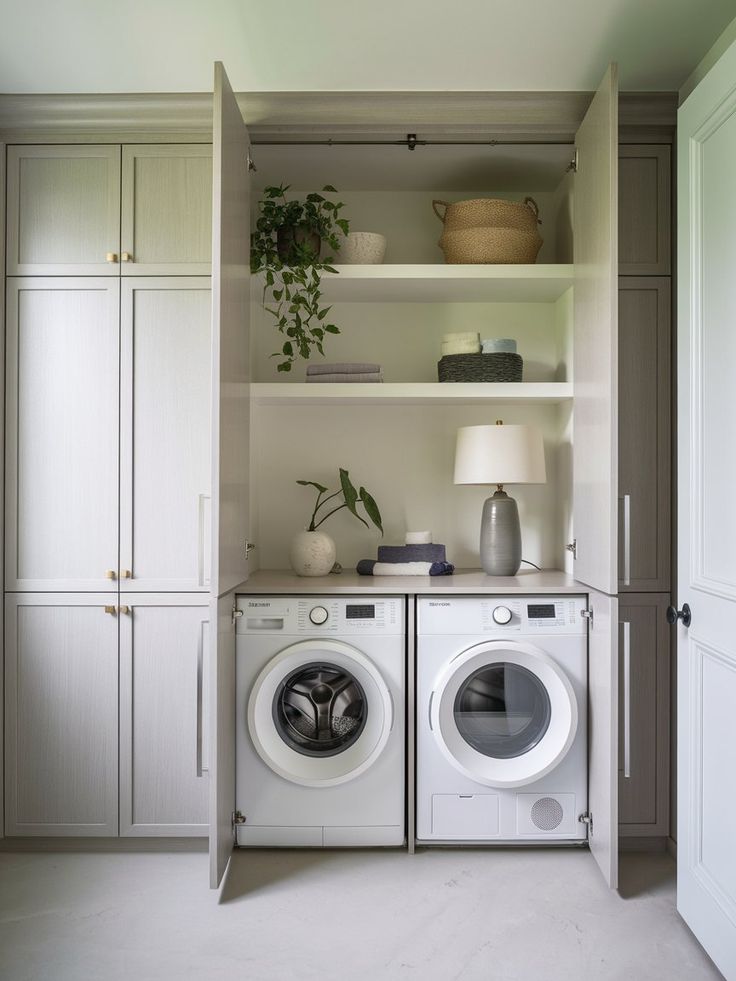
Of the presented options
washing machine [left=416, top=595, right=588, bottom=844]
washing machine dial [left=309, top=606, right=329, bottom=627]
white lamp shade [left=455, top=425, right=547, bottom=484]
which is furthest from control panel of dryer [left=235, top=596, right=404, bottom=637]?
white lamp shade [left=455, top=425, right=547, bottom=484]

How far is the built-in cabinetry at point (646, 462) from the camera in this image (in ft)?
8.90

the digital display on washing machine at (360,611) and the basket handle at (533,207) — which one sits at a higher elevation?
the basket handle at (533,207)

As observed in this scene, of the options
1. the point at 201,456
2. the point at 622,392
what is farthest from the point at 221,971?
the point at 622,392

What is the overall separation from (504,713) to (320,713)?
2.05 feet

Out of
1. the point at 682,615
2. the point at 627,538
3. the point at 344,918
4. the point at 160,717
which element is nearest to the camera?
the point at 682,615

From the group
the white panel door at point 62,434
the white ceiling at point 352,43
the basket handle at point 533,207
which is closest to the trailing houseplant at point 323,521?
the white panel door at point 62,434

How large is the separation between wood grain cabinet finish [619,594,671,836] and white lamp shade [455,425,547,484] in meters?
0.56

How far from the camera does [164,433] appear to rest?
2.71 meters

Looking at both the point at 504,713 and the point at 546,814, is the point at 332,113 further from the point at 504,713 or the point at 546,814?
the point at 546,814

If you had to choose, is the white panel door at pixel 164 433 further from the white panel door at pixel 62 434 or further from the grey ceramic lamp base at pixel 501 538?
the grey ceramic lamp base at pixel 501 538

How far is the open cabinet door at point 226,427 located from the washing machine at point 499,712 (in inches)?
25.2

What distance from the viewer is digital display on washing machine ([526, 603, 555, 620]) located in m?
2.66

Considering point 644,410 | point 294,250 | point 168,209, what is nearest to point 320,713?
point 644,410

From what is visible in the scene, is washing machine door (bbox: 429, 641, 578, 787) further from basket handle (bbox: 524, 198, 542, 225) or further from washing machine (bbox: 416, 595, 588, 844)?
basket handle (bbox: 524, 198, 542, 225)
